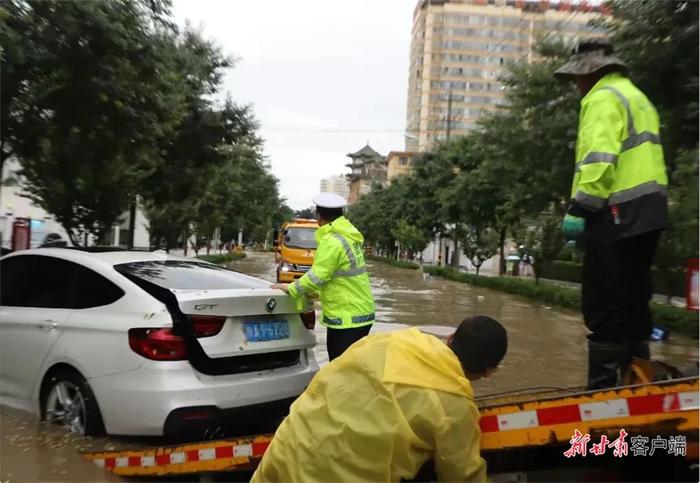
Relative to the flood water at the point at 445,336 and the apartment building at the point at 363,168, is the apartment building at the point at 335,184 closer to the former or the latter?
the apartment building at the point at 363,168

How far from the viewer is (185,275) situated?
4.75 m

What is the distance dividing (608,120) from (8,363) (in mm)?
4325

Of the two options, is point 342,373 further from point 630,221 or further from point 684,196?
point 684,196

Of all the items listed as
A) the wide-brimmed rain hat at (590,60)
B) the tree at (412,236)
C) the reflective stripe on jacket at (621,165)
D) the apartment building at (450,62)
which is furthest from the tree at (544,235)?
the apartment building at (450,62)

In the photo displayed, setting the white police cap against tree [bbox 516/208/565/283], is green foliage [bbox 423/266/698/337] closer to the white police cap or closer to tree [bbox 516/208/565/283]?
tree [bbox 516/208/565/283]

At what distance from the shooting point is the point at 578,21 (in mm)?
13523

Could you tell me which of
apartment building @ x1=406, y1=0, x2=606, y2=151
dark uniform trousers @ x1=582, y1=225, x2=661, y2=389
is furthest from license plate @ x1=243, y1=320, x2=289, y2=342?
apartment building @ x1=406, y1=0, x2=606, y2=151

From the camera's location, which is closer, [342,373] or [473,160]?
[342,373]

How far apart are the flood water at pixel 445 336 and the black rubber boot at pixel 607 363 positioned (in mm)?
924

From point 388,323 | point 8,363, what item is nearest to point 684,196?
point 388,323

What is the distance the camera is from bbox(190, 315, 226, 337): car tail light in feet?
13.1

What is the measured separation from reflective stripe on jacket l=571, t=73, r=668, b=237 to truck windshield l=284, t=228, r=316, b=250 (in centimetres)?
1406

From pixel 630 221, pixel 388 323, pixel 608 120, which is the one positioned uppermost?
pixel 608 120

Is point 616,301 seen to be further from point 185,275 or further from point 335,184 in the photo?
point 335,184
